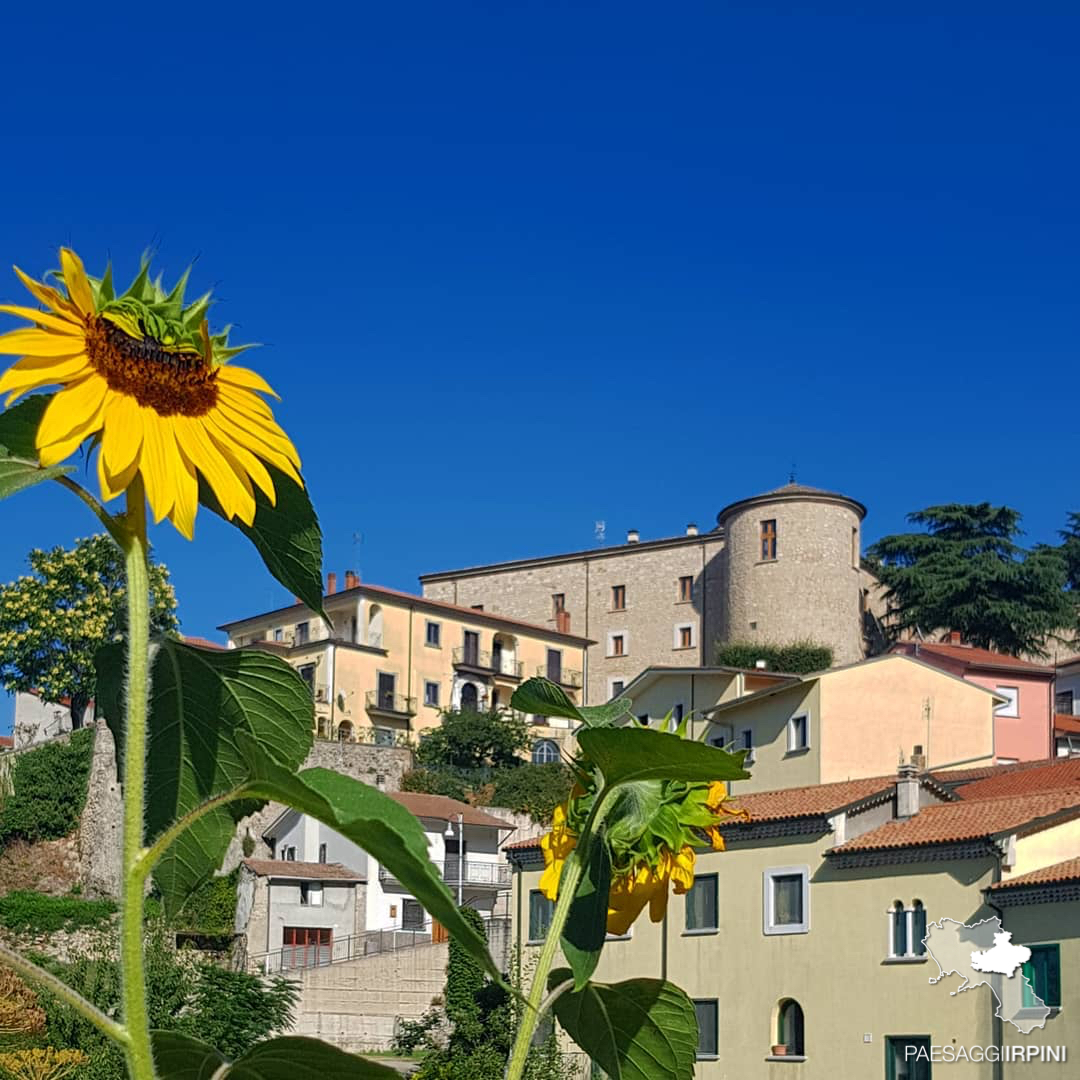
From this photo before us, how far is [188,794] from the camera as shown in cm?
139

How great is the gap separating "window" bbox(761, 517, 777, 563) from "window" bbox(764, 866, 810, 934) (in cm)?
3873

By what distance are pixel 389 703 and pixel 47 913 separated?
904 inches

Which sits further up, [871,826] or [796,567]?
[796,567]

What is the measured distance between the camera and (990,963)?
2694 cm

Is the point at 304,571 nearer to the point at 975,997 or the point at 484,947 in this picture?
the point at 484,947

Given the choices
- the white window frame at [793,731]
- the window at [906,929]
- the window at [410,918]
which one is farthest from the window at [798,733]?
the window at [906,929]

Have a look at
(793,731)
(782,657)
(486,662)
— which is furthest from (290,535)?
(486,662)

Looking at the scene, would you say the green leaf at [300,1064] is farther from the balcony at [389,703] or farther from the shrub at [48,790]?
the balcony at [389,703]

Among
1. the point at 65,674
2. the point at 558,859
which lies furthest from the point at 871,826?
the point at 65,674

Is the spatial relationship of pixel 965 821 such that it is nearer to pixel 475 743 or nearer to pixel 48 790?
pixel 475 743

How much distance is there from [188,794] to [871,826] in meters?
30.4

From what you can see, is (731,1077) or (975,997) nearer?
(975,997)

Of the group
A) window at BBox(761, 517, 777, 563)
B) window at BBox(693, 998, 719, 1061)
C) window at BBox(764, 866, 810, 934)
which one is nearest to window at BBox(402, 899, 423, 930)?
window at BBox(693, 998, 719, 1061)

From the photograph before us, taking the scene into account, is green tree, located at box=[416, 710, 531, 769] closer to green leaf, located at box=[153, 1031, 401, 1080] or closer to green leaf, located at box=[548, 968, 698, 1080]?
green leaf, located at box=[548, 968, 698, 1080]
